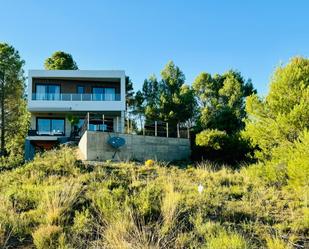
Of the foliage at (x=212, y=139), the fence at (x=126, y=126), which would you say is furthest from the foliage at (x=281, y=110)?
the fence at (x=126, y=126)

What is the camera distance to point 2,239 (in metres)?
7.02

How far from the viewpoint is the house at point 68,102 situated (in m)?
29.3

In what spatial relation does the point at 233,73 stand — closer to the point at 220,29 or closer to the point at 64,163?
the point at 220,29

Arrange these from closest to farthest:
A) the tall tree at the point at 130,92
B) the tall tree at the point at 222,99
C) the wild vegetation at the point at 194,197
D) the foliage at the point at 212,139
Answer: the wild vegetation at the point at 194,197
the foliage at the point at 212,139
the tall tree at the point at 222,99
the tall tree at the point at 130,92

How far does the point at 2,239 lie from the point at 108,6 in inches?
366

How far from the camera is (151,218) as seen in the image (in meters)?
8.02

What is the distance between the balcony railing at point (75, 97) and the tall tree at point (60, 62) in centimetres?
899

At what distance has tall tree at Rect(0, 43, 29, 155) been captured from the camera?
3388 cm

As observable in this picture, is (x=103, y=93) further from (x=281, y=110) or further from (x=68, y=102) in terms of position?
(x=281, y=110)

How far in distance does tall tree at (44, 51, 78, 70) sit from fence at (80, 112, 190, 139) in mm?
9418

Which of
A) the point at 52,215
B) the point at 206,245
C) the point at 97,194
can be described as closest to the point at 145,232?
the point at 206,245

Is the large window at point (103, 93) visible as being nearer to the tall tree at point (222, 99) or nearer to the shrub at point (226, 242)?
the tall tree at point (222, 99)

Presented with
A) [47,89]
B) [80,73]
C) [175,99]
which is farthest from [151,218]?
[175,99]

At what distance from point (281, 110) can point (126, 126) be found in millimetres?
19085
